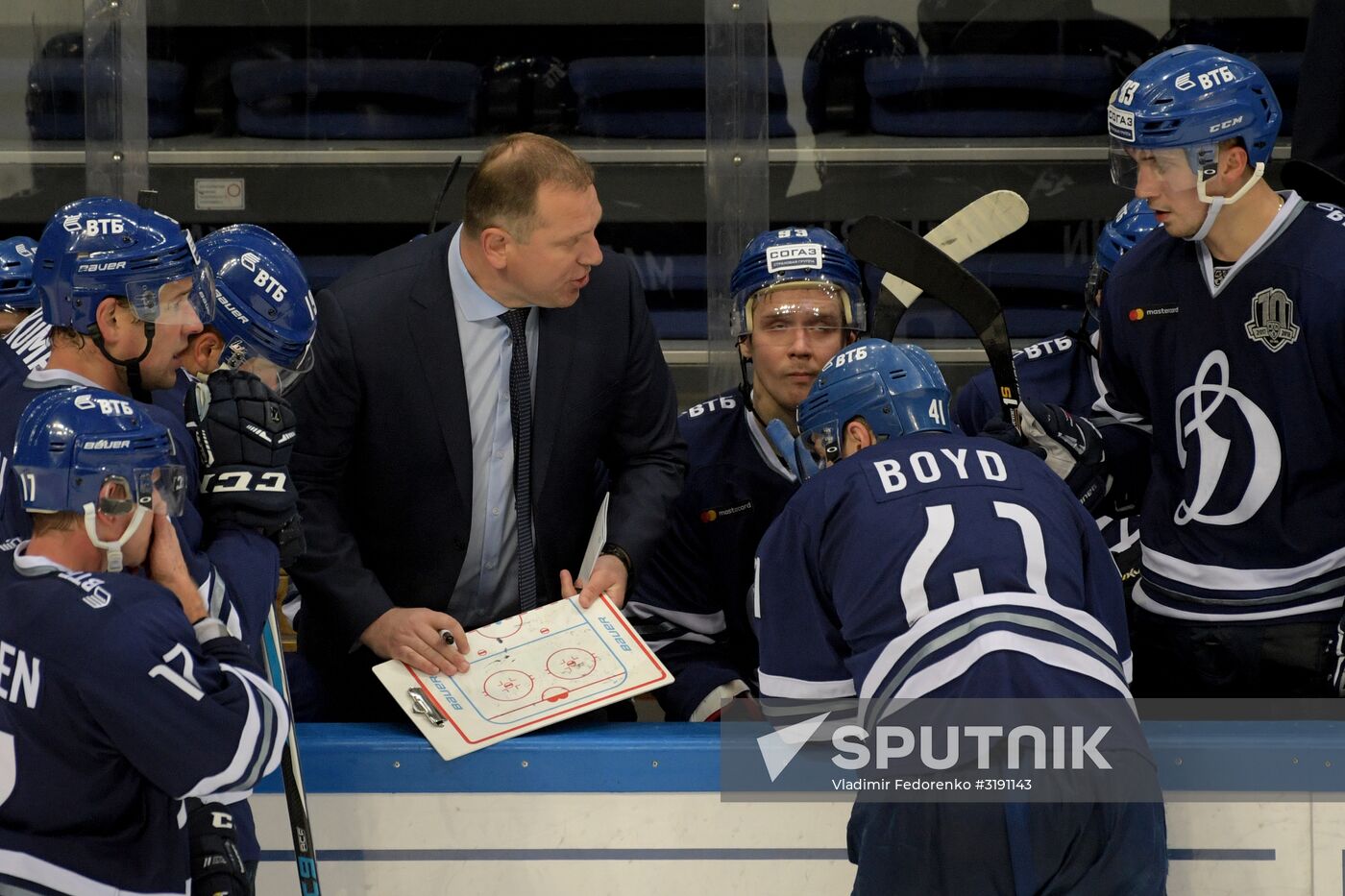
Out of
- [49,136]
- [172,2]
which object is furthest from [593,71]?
[49,136]

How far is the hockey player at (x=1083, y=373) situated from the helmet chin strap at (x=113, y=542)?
5.71ft

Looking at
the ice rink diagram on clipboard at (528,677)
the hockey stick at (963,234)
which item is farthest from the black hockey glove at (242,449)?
the hockey stick at (963,234)

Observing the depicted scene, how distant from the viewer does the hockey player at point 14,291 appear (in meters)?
3.11

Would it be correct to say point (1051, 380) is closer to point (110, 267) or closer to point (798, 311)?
point (798, 311)

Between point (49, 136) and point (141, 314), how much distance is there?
7.41 ft

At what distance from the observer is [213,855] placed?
186 centimetres

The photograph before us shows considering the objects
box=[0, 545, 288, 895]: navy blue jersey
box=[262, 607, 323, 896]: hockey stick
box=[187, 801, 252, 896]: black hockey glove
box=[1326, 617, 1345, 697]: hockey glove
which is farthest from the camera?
box=[1326, 617, 1345, 697]: hockey glove

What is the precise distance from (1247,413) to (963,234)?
61 centimetres

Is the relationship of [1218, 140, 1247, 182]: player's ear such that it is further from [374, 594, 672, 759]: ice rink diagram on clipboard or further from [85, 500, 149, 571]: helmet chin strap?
[85, 500, 149, 571]: helmet chin strap

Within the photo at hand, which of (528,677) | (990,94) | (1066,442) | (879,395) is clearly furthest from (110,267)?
(990,94)

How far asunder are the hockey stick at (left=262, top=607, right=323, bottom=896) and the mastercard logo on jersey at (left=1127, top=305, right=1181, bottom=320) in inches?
53.1

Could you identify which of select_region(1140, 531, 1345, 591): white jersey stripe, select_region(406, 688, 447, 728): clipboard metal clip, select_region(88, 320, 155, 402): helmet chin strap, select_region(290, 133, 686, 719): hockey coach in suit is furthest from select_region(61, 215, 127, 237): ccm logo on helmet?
select_region(1140, 531, 1345, 591): white jersey stripe

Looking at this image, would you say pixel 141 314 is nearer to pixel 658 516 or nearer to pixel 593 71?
pixel 658 516

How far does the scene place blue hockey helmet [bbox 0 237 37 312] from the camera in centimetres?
312
